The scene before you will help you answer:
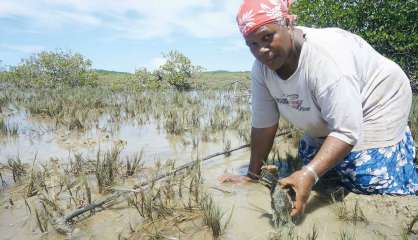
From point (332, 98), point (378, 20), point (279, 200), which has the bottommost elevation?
point (279, 200)

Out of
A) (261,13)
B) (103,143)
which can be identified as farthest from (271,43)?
(103,143)

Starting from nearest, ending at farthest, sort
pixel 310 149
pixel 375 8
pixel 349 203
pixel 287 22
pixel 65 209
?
pixel 287 22, pixel 349 203, pixel 65 209, pixel 310 149, pixel 375 8

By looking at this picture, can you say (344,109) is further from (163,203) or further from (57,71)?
(57,71)

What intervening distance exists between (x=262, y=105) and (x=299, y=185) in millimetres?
1031

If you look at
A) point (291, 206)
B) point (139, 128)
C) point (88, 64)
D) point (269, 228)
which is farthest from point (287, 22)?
point (88, 64)

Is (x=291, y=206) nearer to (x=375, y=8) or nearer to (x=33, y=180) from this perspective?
(x=33, y=180)

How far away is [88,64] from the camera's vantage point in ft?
61.2

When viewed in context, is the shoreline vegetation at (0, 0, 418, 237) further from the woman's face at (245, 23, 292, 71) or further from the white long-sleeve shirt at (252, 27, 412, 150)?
the woman's face at (245, 23, 292, 71)

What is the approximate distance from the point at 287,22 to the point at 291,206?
111 cm

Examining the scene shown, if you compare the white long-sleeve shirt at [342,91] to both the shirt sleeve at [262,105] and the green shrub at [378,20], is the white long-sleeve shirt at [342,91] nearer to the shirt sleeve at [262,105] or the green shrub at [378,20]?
the shirt sleeve at [262,105]

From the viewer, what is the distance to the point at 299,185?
206 centimetres

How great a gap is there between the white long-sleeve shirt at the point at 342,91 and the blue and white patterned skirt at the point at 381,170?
67 mm

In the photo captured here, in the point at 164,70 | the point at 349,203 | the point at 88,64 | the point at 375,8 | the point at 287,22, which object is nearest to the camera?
the point at 287,22

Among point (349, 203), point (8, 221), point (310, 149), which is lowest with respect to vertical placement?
point (8, 221)
